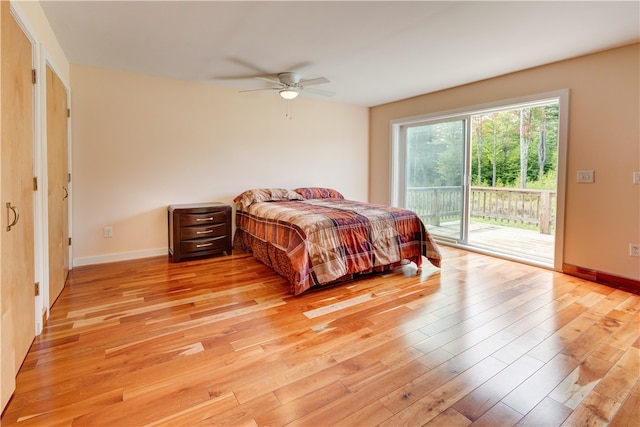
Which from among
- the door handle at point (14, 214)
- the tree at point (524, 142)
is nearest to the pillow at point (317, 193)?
the door handle at point (14, 214)

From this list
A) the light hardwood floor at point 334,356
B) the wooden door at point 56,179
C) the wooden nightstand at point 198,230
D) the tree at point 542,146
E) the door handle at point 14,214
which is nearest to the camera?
the light hardwood floor at point 334,356

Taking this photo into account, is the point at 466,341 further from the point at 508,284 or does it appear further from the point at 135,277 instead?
the point at 135,277

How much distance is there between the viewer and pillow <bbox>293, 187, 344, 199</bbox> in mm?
4941

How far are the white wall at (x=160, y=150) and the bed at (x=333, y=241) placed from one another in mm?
1020

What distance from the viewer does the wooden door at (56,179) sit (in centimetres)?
254

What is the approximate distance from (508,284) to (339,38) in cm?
286

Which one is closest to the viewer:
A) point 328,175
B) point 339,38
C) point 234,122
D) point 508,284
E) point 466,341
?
point 466,341

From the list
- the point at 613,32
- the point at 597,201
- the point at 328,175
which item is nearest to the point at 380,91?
the point at 328,175

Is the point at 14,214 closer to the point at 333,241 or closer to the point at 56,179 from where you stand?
the point at 56,179

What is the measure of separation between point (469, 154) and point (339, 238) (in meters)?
2.68

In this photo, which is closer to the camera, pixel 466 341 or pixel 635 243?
A: pixel 466 341

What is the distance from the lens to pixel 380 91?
15.8 feet

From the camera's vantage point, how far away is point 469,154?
4613 millimetres

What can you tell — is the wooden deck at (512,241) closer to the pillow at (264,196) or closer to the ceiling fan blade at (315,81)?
the pillow at (264,196)
